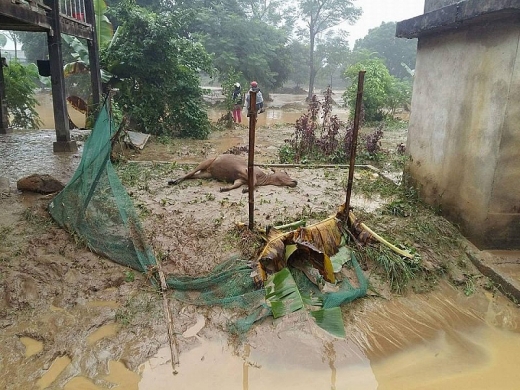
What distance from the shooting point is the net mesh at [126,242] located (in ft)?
12.3

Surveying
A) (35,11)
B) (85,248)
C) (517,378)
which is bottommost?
(517,378)

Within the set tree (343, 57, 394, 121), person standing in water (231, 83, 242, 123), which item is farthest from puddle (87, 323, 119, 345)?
tree (343, 57, 394, 121)

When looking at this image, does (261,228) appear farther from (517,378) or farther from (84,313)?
(517,378)

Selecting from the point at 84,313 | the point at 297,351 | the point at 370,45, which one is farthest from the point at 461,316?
the point at 370,45

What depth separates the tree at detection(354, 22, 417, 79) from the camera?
1545 inches

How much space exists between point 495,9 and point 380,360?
3567mm

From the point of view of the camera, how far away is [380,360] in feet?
11.0

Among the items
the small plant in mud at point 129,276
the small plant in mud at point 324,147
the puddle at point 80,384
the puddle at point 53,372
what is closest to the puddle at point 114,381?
the puddle at point 80,384

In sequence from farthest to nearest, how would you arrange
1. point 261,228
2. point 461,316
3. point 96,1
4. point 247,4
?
point 247,4 → point 96,1 → point 261,228 → point 461,316

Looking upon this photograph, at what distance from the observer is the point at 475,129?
4887mm

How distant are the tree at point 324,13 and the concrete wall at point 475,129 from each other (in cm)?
3002

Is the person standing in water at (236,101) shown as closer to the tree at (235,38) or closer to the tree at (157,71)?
the tree at (157,71)

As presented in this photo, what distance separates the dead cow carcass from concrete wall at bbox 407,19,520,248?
7.55 feet

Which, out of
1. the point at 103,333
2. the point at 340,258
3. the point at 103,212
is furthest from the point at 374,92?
the point at 103,333
